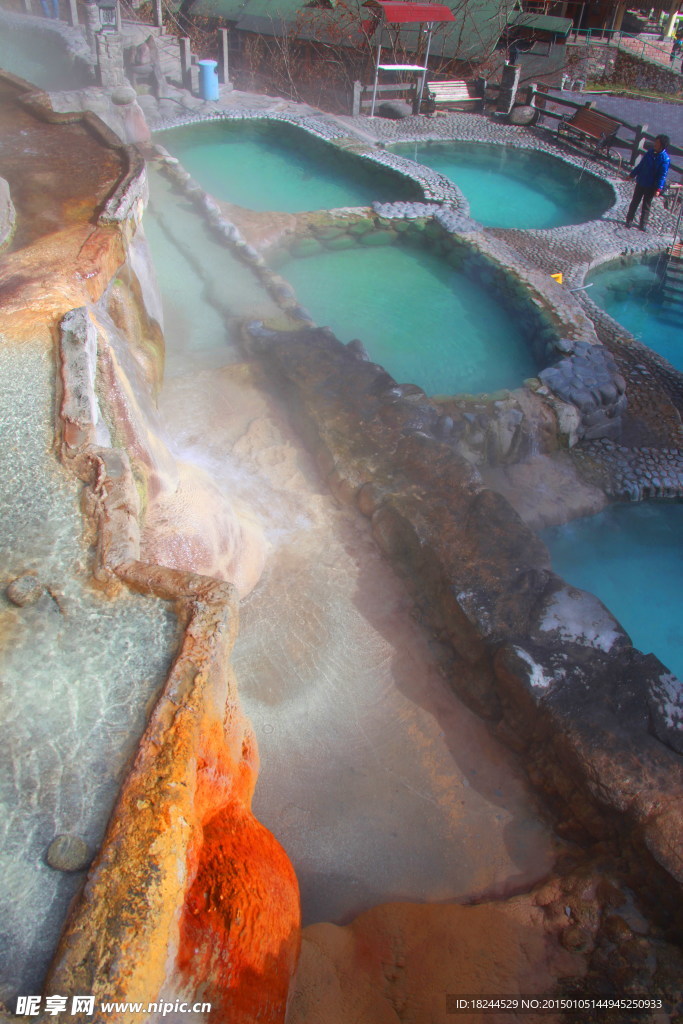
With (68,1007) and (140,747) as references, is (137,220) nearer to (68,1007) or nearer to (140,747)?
(140,747)

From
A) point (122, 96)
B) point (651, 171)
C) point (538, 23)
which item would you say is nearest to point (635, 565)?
point (651, 171)

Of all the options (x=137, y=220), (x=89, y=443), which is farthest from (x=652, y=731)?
(x=137, y=220)

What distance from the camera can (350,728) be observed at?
3943 mm

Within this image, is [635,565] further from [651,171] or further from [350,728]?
[651,171]

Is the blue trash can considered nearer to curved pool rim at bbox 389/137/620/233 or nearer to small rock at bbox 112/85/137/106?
small rock at bbox 112/85/137/106

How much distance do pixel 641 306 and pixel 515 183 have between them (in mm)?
5319

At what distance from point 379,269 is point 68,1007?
9.84 meters

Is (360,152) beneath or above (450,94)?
beneath

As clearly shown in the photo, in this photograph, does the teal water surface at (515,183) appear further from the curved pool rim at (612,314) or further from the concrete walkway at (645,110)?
the concrete walkway at (645,110)

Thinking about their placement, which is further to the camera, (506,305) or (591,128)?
(591,128)

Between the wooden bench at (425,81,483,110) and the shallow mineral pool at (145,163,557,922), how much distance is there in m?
14.0

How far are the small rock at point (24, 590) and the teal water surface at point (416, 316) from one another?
18.8 ft

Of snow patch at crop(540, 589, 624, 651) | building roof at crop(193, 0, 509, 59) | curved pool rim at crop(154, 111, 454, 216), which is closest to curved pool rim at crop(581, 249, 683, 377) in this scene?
curved pool rim at crop(154, 111, 454, 216)

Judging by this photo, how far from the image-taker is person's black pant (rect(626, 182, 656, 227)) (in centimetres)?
1088
